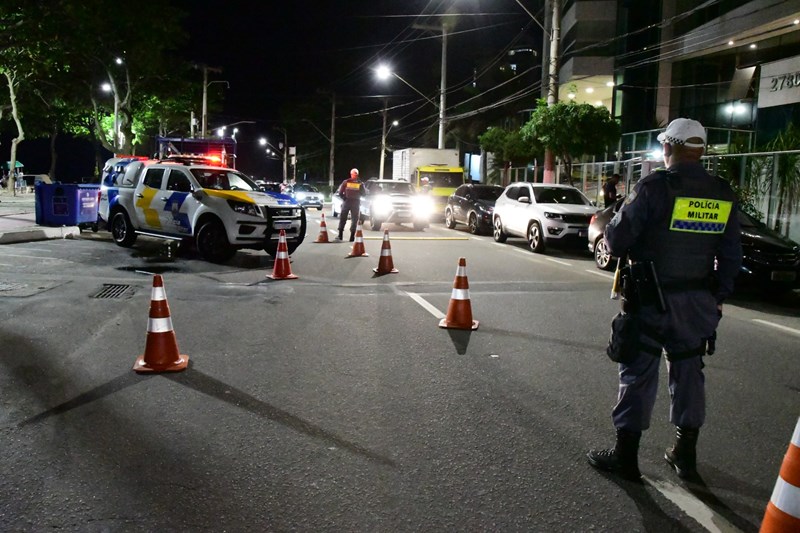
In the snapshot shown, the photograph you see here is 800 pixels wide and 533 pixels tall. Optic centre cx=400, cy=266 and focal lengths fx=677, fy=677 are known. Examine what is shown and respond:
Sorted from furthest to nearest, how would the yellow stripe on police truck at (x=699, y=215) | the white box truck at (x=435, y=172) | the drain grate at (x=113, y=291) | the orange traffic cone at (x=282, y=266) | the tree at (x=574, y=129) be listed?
1. the white box truck at (x=435, y=172)
2. the tree at (x=574, y=129)
3. the orange traffic cone at (x=282, y=266)
4. the drain grate at (x=113, y=291)
5. the yellow stripe on police truck at (x=699, y=215)

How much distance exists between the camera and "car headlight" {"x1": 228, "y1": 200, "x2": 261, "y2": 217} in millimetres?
12570

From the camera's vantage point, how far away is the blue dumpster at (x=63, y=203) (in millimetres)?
17219

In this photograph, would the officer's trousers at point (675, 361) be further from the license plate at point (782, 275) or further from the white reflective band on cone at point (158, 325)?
the license plate at point (782, 275)

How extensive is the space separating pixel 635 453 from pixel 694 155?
1.72 meters

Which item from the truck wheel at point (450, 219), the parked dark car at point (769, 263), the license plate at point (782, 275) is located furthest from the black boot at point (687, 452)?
the truck wheel at point (450, 219)

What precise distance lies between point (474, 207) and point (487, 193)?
1.15 meters

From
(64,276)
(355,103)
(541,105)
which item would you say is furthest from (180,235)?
(355,103)

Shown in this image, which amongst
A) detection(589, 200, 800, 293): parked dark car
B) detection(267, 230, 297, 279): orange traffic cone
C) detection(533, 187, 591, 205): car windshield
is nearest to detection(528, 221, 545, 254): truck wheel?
detection(533, 187, 591, 205): car windshield

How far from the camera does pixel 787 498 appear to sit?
2369 mm

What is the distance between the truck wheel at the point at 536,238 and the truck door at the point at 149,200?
27.4ft

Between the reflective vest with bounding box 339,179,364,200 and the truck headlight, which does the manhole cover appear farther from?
the truck headlight

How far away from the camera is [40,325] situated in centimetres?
732

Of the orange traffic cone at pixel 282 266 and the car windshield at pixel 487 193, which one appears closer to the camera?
the orange traffic cone at pixel 282 266

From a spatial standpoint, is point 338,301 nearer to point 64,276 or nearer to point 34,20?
point 64,276
